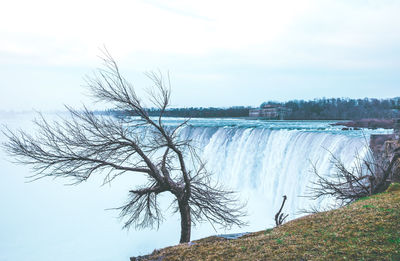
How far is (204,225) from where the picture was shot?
27766mm

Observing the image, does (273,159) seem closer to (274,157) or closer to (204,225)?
(274,157)

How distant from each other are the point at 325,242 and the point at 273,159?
62.8 feet

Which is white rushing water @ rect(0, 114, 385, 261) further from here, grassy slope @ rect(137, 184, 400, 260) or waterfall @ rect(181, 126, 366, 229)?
grassy slope @ rect(137, 184, 400, 260)

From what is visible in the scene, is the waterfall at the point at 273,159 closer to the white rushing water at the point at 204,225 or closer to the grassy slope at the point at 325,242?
the white rushing water at the point at 204,225

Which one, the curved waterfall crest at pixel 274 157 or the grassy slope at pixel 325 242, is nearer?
Result: the grassy slope at pixel 325 242

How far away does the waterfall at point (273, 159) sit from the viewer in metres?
18.4

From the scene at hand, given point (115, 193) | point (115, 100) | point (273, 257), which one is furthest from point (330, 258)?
point (115, 193)

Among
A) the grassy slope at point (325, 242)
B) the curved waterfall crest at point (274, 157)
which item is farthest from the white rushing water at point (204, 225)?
the grassy slope at point (325, 242)

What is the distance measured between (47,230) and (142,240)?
1149cm

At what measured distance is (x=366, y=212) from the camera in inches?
223

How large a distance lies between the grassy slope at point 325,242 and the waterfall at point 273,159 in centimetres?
1001

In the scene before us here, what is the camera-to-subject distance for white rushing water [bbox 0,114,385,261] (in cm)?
2028

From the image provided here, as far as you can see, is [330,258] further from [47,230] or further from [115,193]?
[115,193]

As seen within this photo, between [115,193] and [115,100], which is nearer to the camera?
[115,100]
